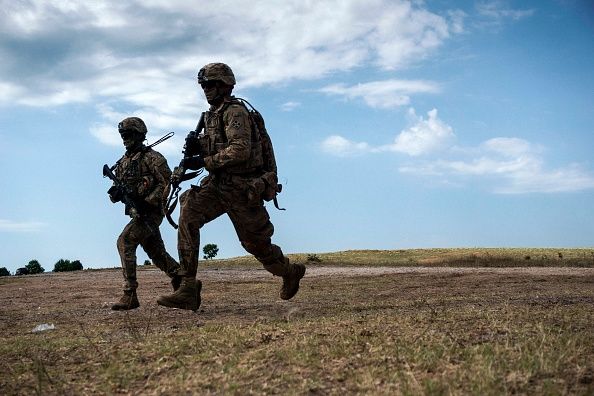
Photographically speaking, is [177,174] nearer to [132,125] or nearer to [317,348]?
[132,125]

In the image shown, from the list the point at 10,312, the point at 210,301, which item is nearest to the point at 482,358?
the point at 210,301

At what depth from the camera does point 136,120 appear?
1020 centimetres

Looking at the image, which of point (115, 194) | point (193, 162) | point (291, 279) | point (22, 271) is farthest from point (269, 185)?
point (22, 271)

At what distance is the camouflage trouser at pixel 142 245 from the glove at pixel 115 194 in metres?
0.42

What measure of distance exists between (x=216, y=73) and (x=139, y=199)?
8.40 feet

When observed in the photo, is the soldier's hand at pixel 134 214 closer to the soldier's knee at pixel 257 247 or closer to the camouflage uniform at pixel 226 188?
the camouflage uniform at pixel 226 188

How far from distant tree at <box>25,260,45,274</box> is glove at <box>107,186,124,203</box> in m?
15.5

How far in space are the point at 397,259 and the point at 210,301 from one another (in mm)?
15581

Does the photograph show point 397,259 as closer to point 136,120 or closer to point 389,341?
point 136,120

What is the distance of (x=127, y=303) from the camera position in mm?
9547

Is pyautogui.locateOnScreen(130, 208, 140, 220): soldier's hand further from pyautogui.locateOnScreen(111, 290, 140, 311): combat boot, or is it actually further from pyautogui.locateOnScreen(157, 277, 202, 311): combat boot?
pyautogui.locateOnScreen(157, 277, 202, 311): combat boot

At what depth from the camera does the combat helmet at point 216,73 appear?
8.23 metres

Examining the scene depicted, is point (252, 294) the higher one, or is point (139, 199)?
point (139, 199)

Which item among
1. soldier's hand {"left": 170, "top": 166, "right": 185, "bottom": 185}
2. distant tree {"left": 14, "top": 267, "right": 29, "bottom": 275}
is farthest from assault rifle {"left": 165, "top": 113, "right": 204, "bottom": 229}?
distant tree {"left": 14, "top": 267, "right": 29, "bottom": 275}
